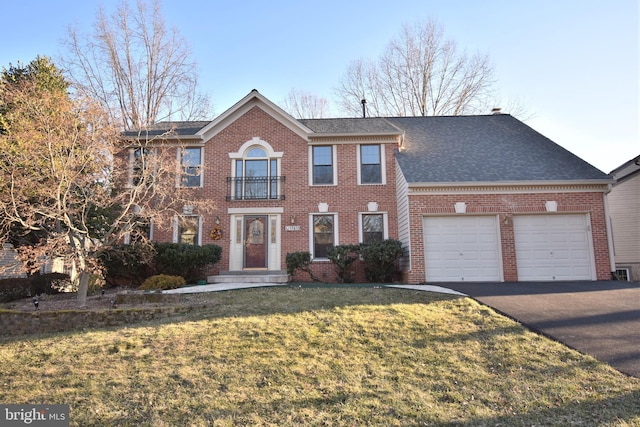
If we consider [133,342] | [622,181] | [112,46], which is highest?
[112,46]

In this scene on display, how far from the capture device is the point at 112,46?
71.3ft

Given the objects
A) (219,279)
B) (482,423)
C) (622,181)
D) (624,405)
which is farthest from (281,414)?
(622,181)

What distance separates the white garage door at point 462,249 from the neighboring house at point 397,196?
3 centimetres

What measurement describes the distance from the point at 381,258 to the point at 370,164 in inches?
154

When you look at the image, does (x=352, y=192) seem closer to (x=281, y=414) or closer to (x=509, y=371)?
(x=509, y=371)

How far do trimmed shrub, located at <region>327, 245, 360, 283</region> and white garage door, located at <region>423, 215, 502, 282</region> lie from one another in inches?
94.0

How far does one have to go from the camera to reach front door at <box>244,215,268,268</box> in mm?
13664

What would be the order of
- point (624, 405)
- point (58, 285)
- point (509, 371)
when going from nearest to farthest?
1. point (624, 405)
2. point (509, 371)
3. point (58, 285)

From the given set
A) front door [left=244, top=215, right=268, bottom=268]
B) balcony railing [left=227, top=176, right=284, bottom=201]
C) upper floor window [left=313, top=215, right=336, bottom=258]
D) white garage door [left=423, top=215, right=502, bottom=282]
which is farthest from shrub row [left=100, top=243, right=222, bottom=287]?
white garage door [left=423, top=215, right=502, bottom=282]

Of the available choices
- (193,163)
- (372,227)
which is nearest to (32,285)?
(193,163)

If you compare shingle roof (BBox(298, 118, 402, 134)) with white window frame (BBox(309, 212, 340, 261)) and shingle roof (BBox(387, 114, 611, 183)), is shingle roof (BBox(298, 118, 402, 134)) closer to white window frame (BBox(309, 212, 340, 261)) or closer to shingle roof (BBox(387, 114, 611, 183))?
shingle roof (BBox(387, 114, 611, 183))

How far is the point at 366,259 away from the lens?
40.3 feet

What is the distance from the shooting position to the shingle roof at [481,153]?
12430mm

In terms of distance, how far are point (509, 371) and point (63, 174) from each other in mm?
8920
